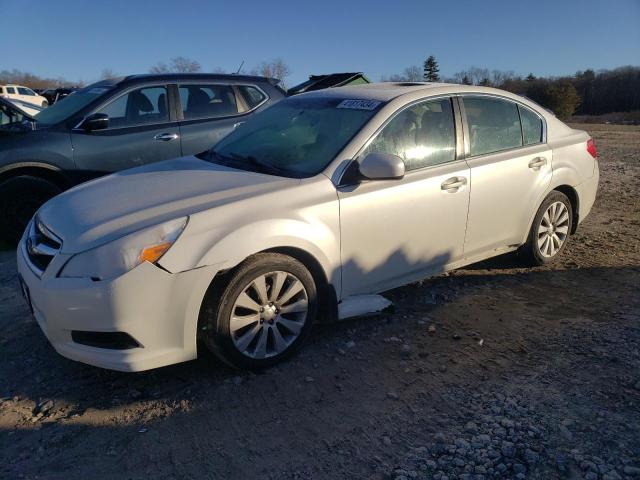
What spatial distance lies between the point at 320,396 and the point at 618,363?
1.86 m

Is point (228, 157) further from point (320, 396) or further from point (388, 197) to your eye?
point (320, 396)

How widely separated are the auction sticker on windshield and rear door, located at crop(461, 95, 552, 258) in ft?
2.77

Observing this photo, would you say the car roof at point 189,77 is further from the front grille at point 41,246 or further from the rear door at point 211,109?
the front grille at point 41,246

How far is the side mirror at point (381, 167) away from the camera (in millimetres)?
3318

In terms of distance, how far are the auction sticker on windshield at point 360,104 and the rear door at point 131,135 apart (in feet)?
9.46

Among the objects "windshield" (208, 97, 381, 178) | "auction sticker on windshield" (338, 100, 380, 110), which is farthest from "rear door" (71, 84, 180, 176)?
"auction sticker on windshield" (338, 100, 380, 110)

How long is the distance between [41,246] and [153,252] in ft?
2.76

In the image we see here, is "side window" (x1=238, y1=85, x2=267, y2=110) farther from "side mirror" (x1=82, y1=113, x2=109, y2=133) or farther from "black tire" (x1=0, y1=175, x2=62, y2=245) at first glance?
"black tire" (x1=0, y1=175, x2=62, y2=245)

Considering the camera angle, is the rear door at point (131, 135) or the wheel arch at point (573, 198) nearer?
the wheel arch at point (573, 198)

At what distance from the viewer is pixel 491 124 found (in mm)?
4320

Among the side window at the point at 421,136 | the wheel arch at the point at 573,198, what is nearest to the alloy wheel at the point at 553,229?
the wheel arch at the point at 573,198

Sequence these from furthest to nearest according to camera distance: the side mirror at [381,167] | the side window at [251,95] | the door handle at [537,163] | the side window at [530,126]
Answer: the side window at [251,95]
the side window at [530,126]
the door handle at [537,163]
the side mirror at [381,167]

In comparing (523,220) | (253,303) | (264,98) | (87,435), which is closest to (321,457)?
(253,303)

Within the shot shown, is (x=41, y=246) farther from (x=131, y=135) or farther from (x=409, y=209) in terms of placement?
(x=131, y=135)
